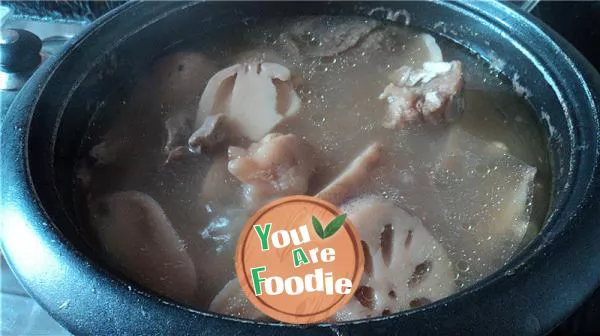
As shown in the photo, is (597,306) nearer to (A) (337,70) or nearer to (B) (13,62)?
(A) (337,70)

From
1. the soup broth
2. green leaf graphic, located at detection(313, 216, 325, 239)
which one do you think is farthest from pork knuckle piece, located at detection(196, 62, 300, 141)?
green leaf graphic, located at detection(313, 216, 325, 239)

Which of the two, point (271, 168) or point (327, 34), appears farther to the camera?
point (327, 34)

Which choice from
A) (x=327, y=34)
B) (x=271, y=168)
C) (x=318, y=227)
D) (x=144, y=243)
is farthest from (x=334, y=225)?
(x=327, y=34)

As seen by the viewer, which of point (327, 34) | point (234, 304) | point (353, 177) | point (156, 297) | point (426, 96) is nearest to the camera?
point (156, 297)

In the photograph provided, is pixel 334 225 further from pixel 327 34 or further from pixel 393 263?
pixel 327 34

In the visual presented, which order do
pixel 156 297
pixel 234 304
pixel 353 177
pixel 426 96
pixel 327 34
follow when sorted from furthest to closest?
1. pixel 327 34
2. pixel 426 96
3. pixel 353 177
4. pixel 234 304
5. pixel 156 297

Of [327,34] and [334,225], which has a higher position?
[327,34]

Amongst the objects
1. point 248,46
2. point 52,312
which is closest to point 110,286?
point 52,312

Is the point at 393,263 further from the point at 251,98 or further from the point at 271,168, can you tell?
the point at 251,98
